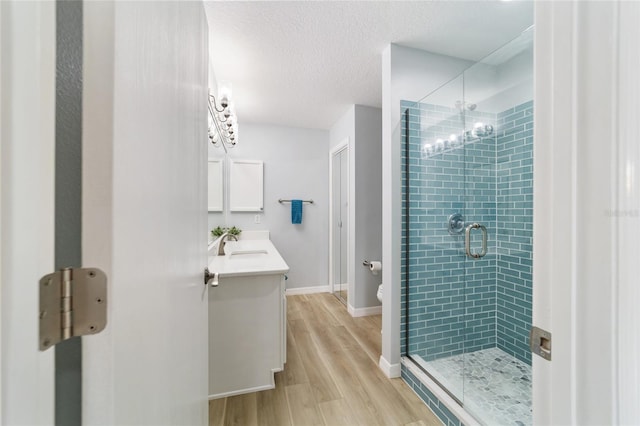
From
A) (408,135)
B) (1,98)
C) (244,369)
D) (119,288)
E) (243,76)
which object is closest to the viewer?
(1,98)

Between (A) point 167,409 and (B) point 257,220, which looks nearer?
(A) point 167,409

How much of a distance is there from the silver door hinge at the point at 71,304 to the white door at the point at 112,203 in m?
0.01

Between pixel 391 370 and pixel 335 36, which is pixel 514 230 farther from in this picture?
pixel 335 36

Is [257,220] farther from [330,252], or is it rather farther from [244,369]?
[244,369]

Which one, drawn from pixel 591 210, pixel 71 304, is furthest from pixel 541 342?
pixel 71 304

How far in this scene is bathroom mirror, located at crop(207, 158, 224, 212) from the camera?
2.23 metres

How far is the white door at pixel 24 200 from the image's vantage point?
273 millimetres

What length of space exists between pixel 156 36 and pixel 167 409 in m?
0.87

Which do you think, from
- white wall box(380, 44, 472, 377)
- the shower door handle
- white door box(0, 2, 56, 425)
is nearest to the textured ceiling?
white wall box(380, 44, 472, 377)

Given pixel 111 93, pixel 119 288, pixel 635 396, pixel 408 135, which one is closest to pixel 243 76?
pixel 408 135

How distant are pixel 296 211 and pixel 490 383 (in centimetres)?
263

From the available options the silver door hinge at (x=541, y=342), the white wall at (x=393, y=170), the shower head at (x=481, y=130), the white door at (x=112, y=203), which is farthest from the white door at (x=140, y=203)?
the shower head at (x=481, y=130)

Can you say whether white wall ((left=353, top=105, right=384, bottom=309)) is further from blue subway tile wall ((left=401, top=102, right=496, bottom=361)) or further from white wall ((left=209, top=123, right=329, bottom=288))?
blue subway tile wall ((left=401, top=102, right=496, bottom=361))

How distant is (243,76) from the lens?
88.8 inches
